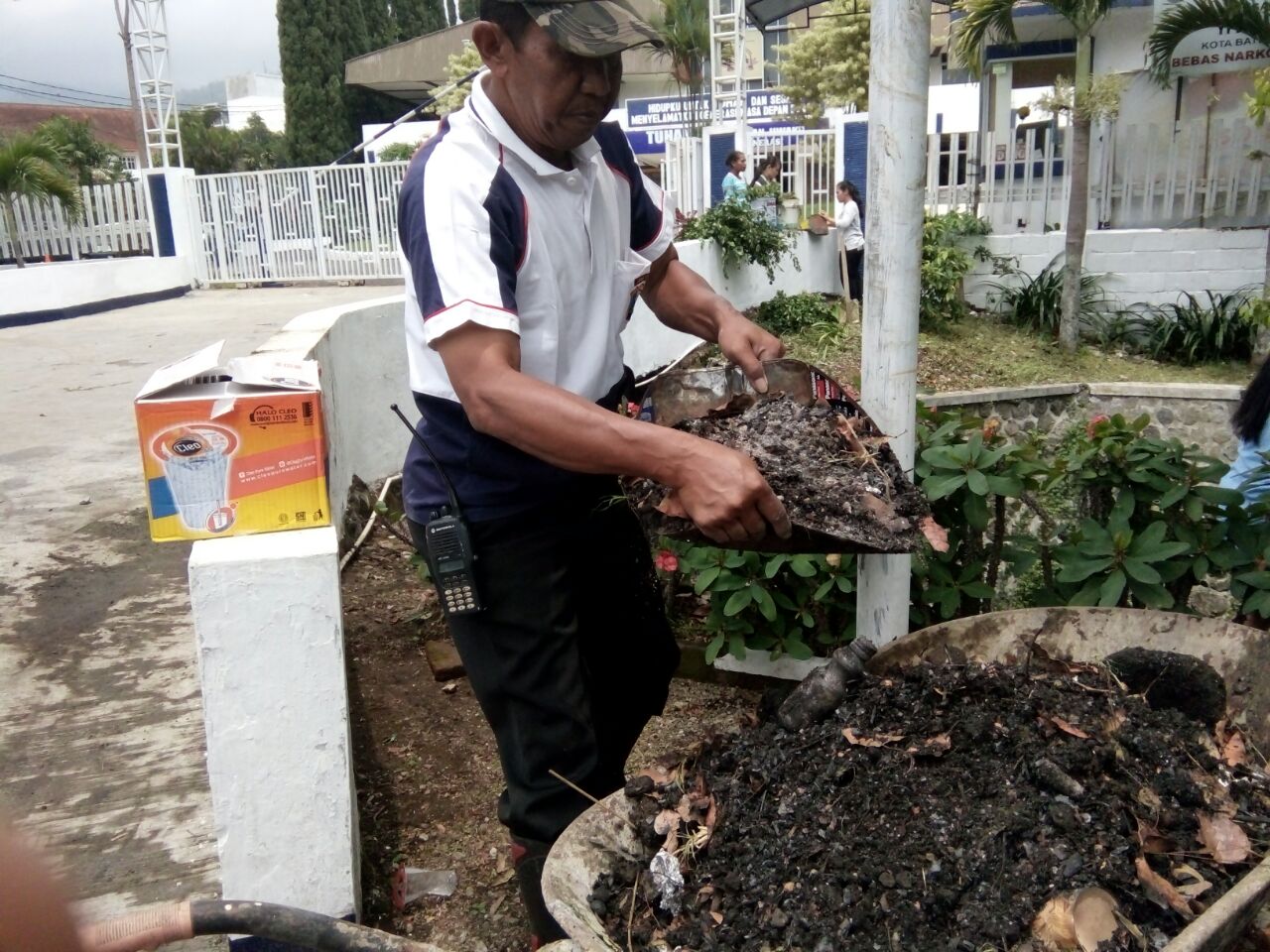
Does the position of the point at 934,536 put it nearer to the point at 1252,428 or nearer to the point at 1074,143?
the point at 1252,428

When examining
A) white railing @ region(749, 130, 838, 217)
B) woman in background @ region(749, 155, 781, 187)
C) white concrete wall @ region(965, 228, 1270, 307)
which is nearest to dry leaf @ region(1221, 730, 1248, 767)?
white concrete wall @ region(965, 228, 1270, 307)

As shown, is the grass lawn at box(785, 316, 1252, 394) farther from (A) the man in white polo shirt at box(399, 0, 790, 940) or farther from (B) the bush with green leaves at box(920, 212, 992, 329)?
(A) the man in white polo shirt at box(399, 0, 790, 940)

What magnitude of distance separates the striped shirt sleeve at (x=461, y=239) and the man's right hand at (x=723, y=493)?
1.32 feet

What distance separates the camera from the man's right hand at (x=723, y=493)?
1.74 metres

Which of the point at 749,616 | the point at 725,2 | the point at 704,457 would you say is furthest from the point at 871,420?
the point at 725,2

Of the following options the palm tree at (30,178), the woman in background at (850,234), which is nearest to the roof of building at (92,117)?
the palm tree at (30,178)

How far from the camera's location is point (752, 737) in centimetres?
193

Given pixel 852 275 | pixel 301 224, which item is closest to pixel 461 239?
pixel 852 275

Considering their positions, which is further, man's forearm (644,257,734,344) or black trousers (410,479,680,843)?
man's forearm (644,257,734,344)

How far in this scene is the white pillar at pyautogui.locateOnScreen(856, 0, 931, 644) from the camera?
7.34 feet

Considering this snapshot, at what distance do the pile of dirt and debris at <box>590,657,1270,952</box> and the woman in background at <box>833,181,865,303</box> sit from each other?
11056mm

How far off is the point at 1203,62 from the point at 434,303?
A: 12.1 m

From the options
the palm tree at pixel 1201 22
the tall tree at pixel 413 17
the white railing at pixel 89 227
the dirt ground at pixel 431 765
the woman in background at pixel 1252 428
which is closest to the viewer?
the dirt ground at pixel 431 765

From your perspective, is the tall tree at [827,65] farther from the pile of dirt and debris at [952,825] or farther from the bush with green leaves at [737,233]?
the pile of dirt and debris at [952,825]
